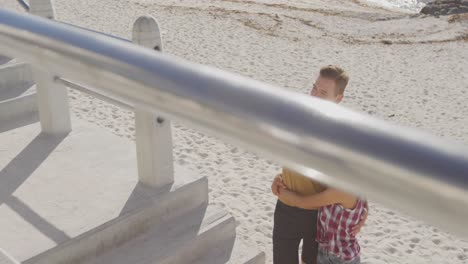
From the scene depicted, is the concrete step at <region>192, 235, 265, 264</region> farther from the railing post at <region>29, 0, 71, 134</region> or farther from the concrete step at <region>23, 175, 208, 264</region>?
the railing post at <region>29, 0, 71, 134</region>

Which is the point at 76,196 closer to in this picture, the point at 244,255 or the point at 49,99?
the point at 49,99

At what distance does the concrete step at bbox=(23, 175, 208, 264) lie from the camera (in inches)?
108

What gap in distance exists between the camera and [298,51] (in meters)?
13.9

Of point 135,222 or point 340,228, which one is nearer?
point 340,228

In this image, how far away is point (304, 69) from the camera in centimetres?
1209

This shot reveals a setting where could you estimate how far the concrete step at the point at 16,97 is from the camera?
13.0ft

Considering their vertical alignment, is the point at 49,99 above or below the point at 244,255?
above

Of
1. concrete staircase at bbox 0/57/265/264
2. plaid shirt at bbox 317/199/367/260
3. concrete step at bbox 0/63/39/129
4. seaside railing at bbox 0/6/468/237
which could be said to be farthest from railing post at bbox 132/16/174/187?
seaside railing at bbox 0/6/468/237

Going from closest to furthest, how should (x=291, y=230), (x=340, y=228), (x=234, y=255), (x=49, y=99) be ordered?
(x=340, y=228), (x=291, y=230), (x=234, y=255), (x=49, y=99)

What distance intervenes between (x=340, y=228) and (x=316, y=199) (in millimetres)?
234

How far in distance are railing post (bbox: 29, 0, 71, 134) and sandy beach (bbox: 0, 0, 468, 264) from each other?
138cm

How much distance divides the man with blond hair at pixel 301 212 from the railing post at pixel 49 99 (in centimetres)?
152

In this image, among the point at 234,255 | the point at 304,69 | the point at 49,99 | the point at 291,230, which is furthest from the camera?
the point at 304,69

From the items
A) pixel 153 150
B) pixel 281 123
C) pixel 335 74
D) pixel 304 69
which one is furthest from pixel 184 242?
pixel 304 69
